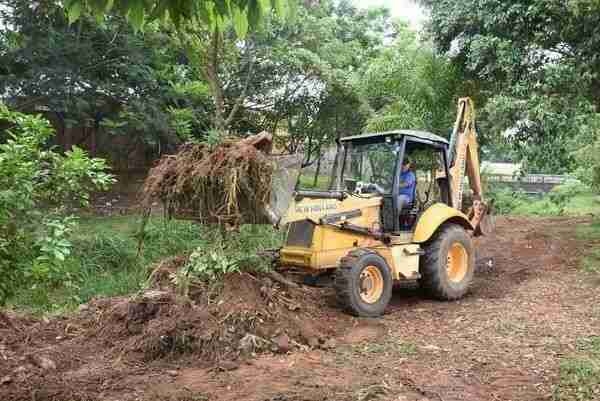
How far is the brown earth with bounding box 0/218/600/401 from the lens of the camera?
447 centimetres

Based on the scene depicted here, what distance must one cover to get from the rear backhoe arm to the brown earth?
182cm

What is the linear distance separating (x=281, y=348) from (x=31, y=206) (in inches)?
99.8

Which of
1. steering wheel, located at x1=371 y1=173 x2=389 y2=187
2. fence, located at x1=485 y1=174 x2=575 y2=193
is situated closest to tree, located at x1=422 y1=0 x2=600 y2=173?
steering wheel, located at x1=371 y1=173 x2=389 y2=187

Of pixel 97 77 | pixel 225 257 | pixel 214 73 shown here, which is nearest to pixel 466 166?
pixel 225 257

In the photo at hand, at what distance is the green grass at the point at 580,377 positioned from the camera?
4238 mm

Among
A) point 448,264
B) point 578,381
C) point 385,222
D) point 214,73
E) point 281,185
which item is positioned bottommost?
point 578,381

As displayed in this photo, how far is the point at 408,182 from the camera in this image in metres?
7.55

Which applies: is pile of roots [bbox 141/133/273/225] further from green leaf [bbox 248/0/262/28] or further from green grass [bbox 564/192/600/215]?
green grass [bbox 564/192/600/215]

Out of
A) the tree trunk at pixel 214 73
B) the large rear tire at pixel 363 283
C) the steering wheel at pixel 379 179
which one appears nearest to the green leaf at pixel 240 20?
the large rear tire at pixel 363 283

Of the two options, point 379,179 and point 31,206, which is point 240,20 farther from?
point 379,179

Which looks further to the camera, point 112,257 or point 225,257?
point 112,257

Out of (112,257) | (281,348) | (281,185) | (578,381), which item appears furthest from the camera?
(112,257)

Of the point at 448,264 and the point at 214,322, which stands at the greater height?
the point at 448,264

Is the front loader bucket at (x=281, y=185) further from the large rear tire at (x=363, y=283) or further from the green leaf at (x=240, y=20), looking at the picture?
the green leaf at (x=240, y=20)
